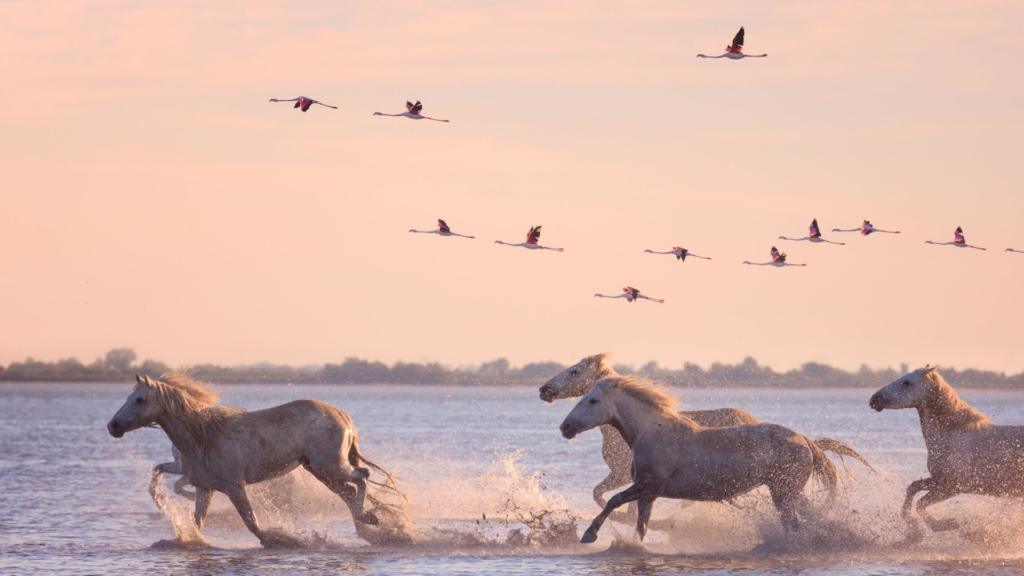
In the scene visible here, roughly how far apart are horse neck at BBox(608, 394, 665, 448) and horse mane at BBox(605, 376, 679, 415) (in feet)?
0.20

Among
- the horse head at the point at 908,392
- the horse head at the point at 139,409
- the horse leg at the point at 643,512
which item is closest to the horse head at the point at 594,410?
the horse leg at the point at 643,512

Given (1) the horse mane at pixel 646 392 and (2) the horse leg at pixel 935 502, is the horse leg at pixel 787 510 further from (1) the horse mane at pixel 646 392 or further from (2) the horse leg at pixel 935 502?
(2) the horse leg at pixel 935 502

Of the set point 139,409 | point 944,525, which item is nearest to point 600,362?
point 944,525

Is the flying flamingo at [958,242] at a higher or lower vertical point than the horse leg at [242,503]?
higher

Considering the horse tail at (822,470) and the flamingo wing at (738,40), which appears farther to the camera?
the flamingo wing at (738,40)

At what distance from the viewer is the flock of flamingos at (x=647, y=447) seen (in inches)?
480

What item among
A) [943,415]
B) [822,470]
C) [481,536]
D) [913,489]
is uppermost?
[943,415]

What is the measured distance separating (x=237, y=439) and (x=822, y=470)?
6.25m

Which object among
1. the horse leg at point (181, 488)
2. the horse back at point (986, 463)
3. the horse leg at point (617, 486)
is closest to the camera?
the horse back at point (986, 463)

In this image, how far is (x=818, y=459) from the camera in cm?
1241

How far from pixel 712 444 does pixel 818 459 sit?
1165 mm

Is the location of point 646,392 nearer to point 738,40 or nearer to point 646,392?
point 646,392

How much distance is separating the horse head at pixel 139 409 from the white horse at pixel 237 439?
1 centimetres

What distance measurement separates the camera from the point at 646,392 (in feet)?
40.6
